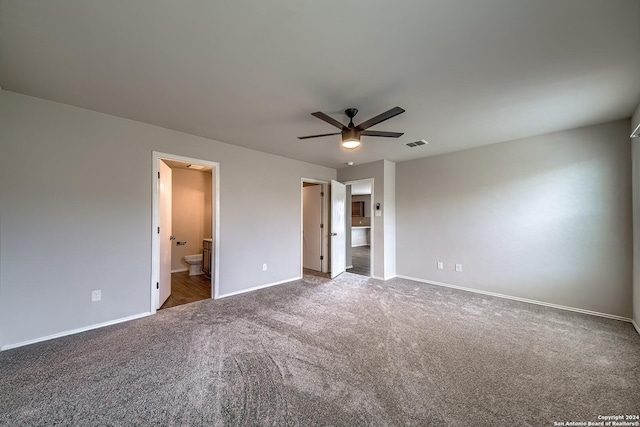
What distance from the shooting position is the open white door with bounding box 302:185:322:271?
575 centimetres

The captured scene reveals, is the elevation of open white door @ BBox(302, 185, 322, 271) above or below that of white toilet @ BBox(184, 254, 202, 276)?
above

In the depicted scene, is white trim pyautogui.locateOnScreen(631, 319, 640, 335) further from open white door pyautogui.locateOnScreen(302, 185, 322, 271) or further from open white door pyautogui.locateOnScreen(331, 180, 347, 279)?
open white door pyautogui.locateOnScreen(302, 185, 322, 271)

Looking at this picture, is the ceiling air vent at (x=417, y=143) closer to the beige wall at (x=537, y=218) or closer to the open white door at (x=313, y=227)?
the beige wall at (x=537, y=218)

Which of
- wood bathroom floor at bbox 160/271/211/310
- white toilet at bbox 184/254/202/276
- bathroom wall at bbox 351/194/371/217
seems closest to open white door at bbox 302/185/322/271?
wood bathroom floor at bbox 160/271/211/310

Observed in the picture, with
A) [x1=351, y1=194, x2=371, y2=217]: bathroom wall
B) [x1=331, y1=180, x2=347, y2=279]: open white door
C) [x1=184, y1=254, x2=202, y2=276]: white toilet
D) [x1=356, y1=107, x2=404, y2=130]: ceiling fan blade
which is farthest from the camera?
[x1=351, y1=194, x2=371, y2=217]: bathroom wall

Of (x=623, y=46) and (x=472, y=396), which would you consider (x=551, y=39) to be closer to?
(x=623, y=46)

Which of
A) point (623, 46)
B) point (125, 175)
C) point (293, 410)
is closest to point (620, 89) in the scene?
point (623, 46)

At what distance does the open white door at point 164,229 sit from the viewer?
132 inches

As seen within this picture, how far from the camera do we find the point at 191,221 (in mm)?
5992

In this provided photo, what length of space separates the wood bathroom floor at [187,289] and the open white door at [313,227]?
2323 mm

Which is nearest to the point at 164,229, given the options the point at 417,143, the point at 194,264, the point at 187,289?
the point at 187,289

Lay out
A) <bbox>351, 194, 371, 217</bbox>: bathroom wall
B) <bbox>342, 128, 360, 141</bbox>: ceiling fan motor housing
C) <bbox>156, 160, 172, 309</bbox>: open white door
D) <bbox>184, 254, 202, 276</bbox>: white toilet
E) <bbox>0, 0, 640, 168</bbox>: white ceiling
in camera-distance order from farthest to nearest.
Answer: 1. <bbox>351, 194, 371, 217</bbox>: bathroom wall
2. <bbox>184, 254, 202, 276</bbox>: white toilet
3. <bbox>156, 160, 172, 309</bbox>: open white door
4. <bbox>342, 128, 360, 141</bbox>: ceiling fan motor housing
5. <bbox>0, 0, 640, 168</bbox>: white ceiling

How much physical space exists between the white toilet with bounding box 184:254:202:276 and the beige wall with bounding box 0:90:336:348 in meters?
2.31

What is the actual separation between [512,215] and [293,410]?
4.06 meters
